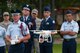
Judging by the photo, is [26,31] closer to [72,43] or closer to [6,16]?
[72,43]

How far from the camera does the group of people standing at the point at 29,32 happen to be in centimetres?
994

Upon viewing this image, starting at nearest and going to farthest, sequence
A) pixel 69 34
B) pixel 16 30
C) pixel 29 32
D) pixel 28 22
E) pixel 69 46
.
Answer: pixel 16 30, pixel 69 34, pixel 69 46, pixel 29 32, pixel 28 22

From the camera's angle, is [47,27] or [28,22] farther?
[28,22]

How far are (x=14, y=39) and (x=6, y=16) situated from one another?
10.1ft

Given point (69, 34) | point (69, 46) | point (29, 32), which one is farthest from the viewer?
point (29, 32)

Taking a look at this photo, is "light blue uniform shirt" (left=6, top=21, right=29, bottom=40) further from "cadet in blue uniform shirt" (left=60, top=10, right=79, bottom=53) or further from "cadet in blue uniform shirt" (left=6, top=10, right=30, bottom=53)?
"cadet in blue uniform shirt" (left=60, top=10, right=79, bottom=53)

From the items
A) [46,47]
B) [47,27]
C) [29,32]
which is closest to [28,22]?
[29,32]

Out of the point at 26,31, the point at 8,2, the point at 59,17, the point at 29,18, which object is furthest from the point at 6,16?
the point at 59,17

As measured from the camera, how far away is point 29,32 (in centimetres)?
1190

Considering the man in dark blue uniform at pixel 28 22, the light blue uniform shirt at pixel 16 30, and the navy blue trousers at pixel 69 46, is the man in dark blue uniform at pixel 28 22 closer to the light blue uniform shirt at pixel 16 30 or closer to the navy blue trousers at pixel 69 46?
→ the navy blue trousers at pixel 69 46

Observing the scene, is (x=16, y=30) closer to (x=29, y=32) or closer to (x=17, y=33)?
(x=17, y=33)

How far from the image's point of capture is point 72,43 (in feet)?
38.3

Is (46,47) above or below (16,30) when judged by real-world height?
below

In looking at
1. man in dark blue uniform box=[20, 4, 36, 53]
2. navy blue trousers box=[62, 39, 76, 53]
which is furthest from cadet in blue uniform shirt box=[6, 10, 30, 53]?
navy blue trousers box=[62, 39, 76, 53]
